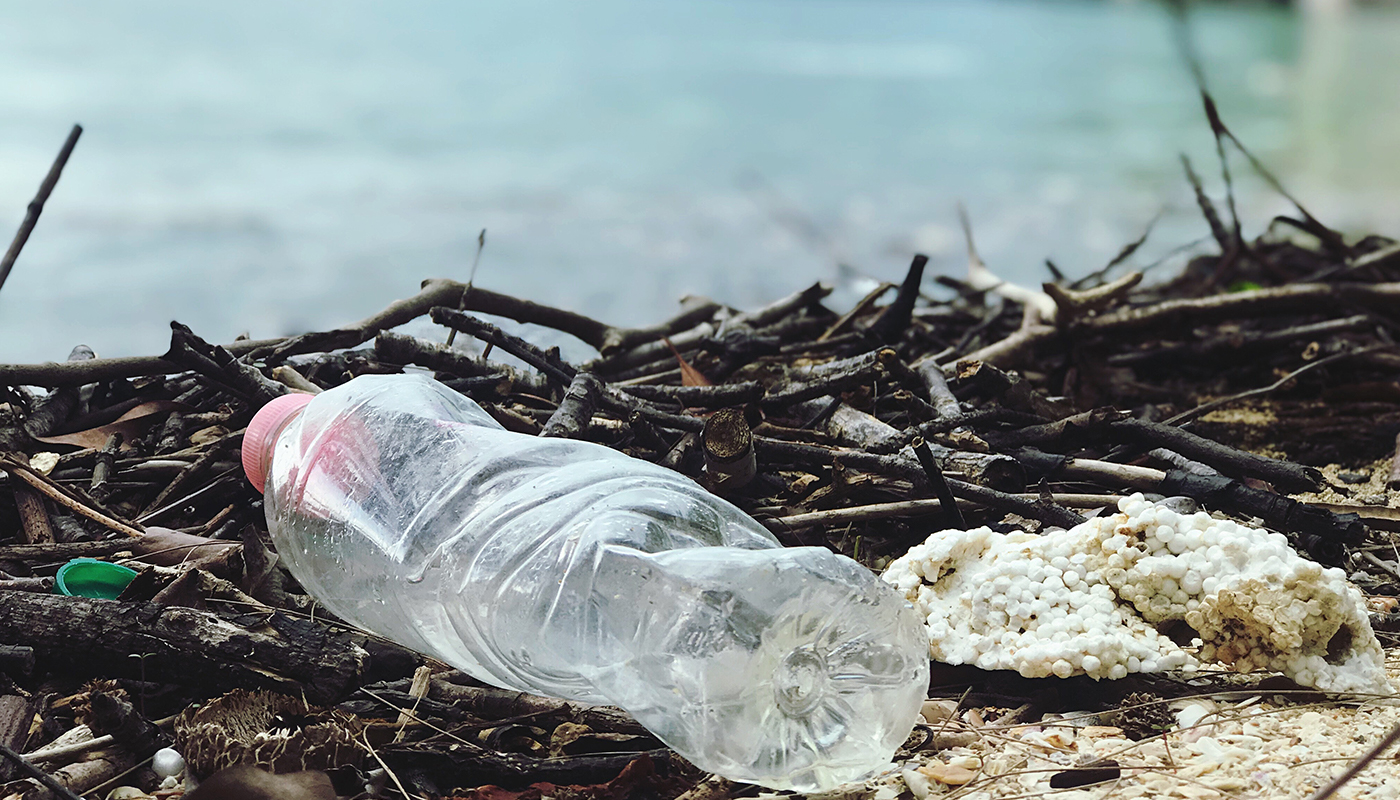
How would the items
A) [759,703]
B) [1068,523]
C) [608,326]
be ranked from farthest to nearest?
[608,326]
[1068,523]
[759,703]

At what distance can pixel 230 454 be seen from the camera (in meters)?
2.57

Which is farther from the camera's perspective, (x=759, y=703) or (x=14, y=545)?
(x=14, y=545)

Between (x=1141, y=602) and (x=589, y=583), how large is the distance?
36.7 inches

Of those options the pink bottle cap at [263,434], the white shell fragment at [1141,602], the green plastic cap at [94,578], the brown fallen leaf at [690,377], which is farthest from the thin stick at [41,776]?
the brown fallen leaf at [690,377]

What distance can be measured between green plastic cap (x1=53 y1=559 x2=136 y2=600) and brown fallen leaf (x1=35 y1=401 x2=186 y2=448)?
0.73 metres

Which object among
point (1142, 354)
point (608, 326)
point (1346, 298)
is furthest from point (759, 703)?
point (1346, 298)

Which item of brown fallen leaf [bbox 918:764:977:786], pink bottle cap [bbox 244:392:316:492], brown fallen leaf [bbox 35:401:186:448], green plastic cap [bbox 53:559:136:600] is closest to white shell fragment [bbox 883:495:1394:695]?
Result: brown fallen leaf [bbox 918:764:977:786]

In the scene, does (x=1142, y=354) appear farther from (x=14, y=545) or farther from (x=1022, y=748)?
(x=14, y=545)

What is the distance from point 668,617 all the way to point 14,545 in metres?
1.55

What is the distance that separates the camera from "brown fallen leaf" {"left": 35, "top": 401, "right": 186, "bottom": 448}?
2.72 m

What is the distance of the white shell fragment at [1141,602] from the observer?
5.72 ft

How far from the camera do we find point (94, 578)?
6.77ft

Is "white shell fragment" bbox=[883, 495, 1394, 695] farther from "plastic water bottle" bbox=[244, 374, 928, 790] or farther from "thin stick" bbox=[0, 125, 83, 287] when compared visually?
"thin stick" bbox=[0, 125, 83, 287]

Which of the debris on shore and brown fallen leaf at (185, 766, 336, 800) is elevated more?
the debris on shore
